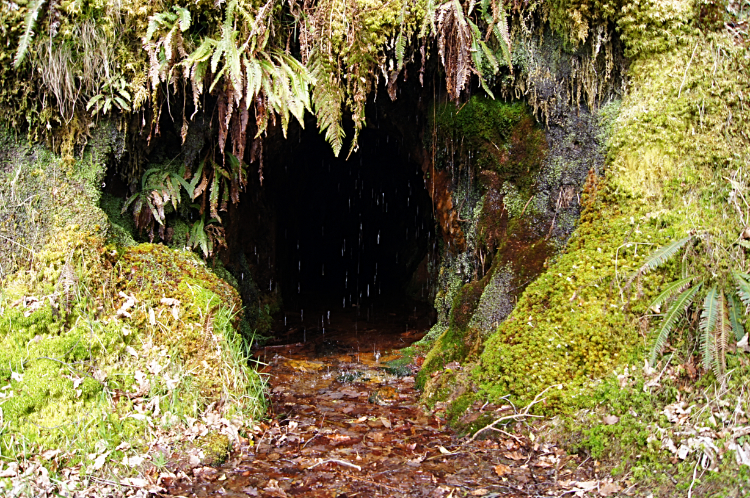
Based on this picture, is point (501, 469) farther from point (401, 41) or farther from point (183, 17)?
point (183, 17)

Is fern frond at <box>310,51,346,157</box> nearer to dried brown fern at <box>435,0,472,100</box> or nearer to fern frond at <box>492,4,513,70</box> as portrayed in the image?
dried brown fern at <box>435,0,472,100</box>

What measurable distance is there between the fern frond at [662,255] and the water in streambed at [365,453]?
1615mm

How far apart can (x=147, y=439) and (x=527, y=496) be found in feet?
9.87

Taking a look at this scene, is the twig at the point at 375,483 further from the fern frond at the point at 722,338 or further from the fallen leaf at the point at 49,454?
the fern frond at the point at 722,338

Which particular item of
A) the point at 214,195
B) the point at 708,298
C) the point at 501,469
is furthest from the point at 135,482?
the point at 708,298

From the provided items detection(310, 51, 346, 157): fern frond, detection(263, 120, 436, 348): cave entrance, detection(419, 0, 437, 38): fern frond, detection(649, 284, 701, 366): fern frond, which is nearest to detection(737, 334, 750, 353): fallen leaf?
detection(649, 284, 701, 366): fern frond

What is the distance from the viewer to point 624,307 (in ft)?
13.6

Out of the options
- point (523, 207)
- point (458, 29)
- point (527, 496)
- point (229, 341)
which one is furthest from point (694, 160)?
point (229, 341)

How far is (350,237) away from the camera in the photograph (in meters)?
15.5

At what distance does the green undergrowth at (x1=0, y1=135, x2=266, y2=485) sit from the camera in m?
3.81

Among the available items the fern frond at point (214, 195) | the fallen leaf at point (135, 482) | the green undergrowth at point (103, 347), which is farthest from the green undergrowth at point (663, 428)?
the fern frond at point (214, 195)

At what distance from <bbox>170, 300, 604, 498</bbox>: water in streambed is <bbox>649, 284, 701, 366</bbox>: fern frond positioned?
3.52 feet

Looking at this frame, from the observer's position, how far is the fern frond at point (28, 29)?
4441 millimetres

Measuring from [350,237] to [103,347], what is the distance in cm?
1124
